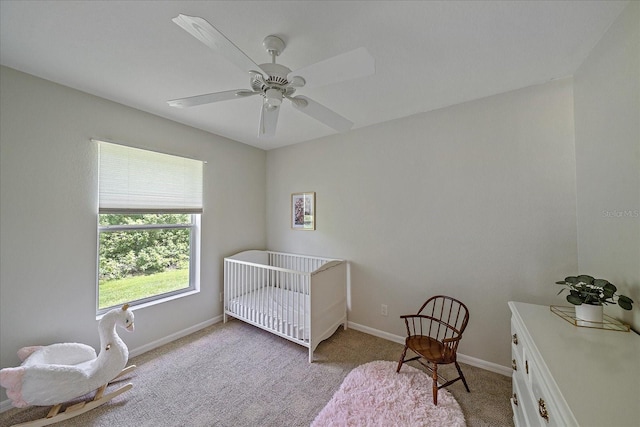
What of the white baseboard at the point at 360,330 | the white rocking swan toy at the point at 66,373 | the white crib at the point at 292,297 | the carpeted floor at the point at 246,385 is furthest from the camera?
the white crib at the point at 292,297

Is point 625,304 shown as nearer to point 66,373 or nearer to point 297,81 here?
point 297,81

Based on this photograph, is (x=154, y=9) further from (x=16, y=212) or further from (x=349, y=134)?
(x=349, y=134)

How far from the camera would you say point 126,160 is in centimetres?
225

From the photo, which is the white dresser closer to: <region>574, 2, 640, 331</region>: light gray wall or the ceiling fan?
<region>574, 2, 640, 331</region>: light gray wall

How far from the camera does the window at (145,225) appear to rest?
7.14 ft

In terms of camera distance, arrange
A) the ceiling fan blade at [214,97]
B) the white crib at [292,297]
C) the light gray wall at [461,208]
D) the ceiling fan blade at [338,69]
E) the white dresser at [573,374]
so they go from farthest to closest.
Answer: the white crib at [292,297], the light gray wall at [461,208], the ceiling fan blade at [214,97], the ceiling fan blade at [338,69], the white dresser at [573,374]

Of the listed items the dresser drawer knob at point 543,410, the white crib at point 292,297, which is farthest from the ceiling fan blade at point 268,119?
the dresser drawer knob at point 543,410

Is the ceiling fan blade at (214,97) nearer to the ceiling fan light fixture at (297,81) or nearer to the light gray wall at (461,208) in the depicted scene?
the ceiling fan light fixture at (297,81)

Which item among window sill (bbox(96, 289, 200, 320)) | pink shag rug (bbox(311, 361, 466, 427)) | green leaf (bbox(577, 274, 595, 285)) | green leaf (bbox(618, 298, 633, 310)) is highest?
green leaf (bbox(577, 274, 595, 285))

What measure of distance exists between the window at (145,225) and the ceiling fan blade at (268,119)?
1.42 m

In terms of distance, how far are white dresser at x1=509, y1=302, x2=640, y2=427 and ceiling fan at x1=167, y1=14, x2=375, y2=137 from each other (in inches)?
55.1

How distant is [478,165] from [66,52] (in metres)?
3.13

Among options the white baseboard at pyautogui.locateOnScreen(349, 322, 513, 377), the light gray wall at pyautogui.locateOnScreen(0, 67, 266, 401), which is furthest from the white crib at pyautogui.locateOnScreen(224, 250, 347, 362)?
the light gray wall at pyautogui.locateOnScreen(0, 67, 266, 401)

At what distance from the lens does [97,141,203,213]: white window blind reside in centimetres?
214
